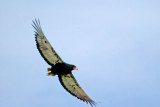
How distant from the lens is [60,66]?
39000mm

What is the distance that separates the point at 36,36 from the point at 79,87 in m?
5.64

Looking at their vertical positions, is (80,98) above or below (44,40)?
below

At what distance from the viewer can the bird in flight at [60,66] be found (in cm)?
3909

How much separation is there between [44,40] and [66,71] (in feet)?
11.1

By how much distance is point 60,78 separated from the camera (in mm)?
39781

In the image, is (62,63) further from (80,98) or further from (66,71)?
(80,98)

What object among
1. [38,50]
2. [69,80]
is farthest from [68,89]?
[38,50]

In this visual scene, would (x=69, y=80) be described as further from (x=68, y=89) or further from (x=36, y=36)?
(x=36, y=36)

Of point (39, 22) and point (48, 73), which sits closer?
point (48, 73)

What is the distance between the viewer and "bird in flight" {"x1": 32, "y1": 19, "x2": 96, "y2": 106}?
1539 inches

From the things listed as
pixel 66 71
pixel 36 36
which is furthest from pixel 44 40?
pixel 66 71

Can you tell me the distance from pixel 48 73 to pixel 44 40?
355 centimetres

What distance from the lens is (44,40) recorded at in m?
40.4

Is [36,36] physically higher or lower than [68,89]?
higher
